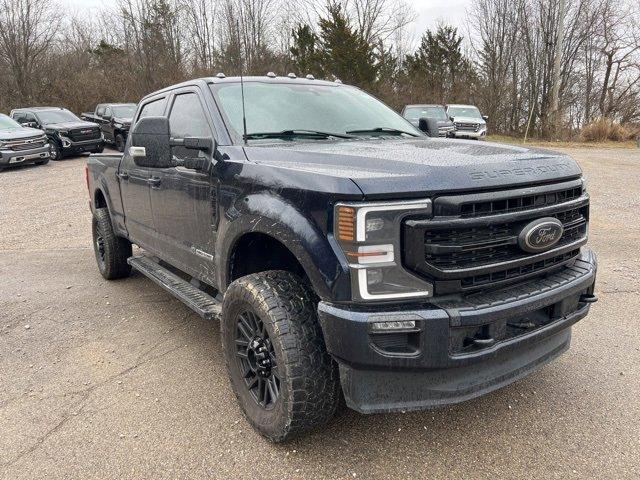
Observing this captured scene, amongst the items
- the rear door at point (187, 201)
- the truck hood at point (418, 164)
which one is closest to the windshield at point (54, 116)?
the rear door at point (187, 201)

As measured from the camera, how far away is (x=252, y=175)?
2746mm

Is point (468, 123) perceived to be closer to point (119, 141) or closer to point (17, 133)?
point (119, 141)

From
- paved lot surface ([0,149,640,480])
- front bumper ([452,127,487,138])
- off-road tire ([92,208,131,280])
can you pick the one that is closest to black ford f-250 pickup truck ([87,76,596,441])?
paved lot surface ([0,149,640,480])

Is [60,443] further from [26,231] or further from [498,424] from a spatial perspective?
[26,231]

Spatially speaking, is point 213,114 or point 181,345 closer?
point 213,114

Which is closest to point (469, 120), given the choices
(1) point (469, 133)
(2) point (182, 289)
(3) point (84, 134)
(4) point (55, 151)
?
(1) point (469, 133)

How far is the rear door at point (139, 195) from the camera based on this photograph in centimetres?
426

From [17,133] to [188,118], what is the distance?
14.6 meters

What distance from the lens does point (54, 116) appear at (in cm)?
1806

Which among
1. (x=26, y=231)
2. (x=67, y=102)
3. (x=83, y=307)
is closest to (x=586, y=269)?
(x=83, y=307)

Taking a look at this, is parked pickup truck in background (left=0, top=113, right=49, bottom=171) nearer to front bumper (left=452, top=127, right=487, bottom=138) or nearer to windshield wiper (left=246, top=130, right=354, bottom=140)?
front bumper (left=452, top=127, right=487, bottom=138)

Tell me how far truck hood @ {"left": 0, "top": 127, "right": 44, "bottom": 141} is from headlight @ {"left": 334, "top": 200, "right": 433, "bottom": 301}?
1628cm

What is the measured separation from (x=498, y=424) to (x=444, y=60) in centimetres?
3828

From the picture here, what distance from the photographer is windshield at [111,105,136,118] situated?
19.5 meters
